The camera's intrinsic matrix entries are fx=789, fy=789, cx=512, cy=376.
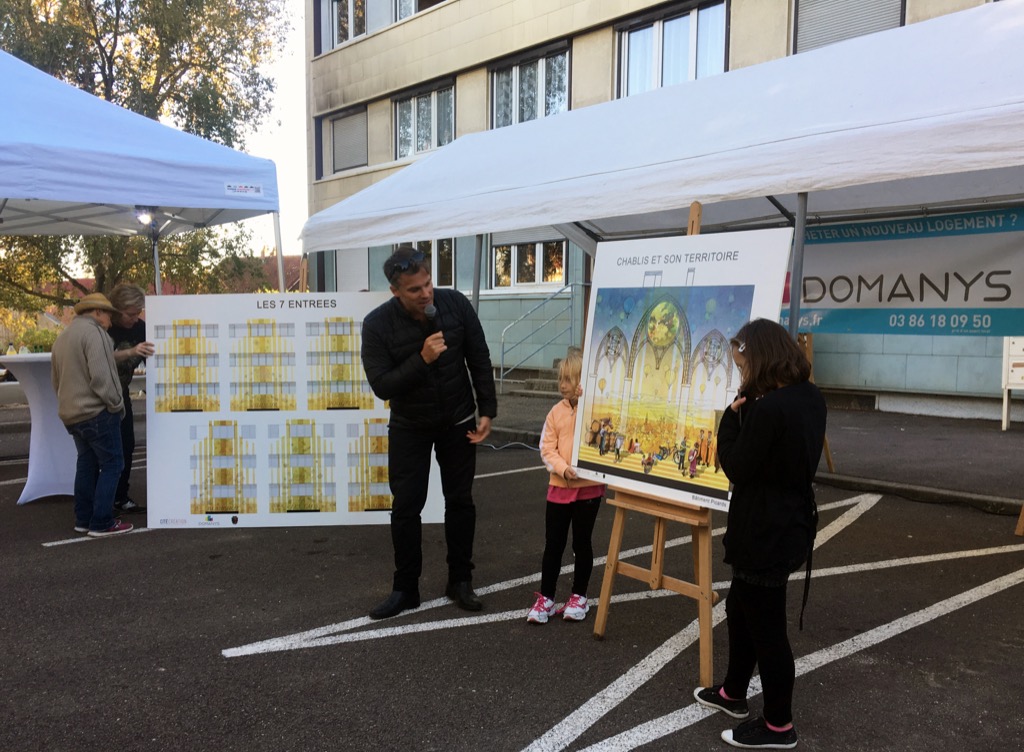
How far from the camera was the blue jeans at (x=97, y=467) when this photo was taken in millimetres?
5742

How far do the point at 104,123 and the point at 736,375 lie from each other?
589 centimetres

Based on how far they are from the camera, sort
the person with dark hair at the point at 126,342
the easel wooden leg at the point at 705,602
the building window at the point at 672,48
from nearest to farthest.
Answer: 1. the easel wooden leg at the point at 705,602
2. the person with dark hair at the point at 126,342
3. the building window at the point at 672,48

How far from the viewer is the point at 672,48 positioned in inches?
535

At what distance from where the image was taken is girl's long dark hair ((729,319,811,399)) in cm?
279

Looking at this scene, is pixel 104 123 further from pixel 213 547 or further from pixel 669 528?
pixel 669 528

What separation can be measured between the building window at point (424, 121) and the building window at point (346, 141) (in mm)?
1362

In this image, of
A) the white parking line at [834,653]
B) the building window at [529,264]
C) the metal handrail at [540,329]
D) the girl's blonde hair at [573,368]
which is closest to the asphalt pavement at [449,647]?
the white parking line at [834,653]

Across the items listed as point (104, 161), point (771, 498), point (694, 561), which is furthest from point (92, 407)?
point (771, 498)

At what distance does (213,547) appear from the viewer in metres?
5.52

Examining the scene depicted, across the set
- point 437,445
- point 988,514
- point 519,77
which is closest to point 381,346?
point 437,445

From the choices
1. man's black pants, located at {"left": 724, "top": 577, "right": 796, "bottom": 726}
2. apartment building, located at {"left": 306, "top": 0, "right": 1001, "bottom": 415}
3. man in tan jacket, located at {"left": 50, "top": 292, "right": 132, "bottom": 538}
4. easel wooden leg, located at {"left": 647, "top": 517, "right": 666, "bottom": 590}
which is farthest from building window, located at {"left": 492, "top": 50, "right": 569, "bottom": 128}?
man's black pants, located at {"left": 724, "top": 577, "right": 796, "bottom": 726}

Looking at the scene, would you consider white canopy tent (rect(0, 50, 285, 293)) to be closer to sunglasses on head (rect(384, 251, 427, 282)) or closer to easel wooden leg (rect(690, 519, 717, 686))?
sunglasses on head (rect(384, 251, 427, 282))

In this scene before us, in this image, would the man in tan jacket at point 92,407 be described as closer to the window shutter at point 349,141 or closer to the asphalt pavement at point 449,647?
the asphalt pavement at point 449,647

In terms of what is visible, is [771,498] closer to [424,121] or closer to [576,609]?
[576,609]
